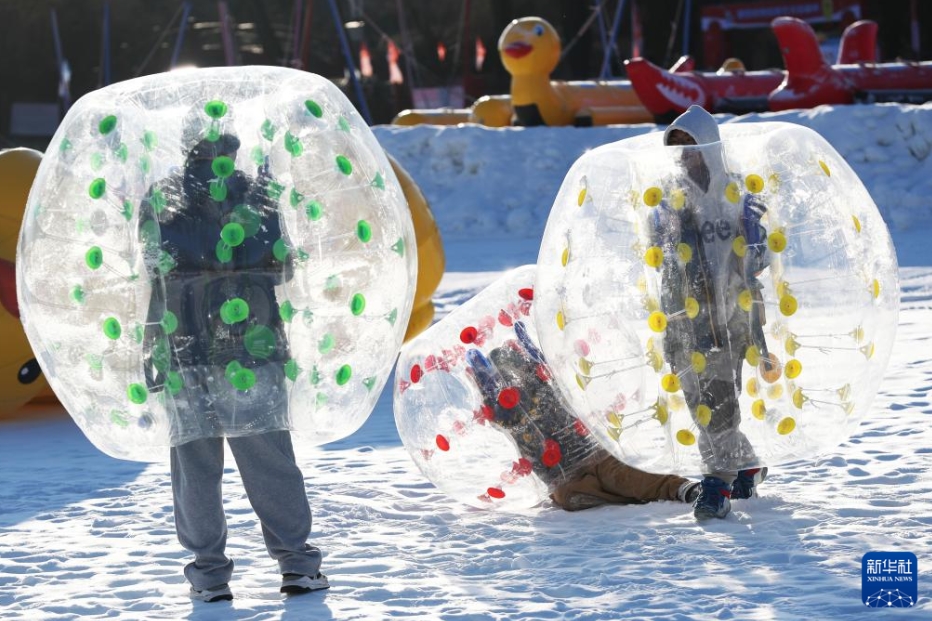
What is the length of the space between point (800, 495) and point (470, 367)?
53.3 inches

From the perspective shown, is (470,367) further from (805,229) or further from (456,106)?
(456,106)

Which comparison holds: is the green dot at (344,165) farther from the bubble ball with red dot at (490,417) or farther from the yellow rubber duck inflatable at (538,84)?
the yellow rubber duck inflatable at (538,84)

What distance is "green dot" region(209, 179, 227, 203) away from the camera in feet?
13.7

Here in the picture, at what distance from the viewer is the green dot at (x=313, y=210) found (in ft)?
14.2

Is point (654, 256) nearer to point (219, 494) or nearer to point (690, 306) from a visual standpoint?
point (690, 306)

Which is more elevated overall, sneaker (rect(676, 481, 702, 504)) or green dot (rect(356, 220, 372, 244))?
green dot (rect(356, 220, 372, 244))

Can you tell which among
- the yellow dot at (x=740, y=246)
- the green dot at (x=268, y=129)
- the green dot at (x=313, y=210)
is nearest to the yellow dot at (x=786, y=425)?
the yellow dot at (x=740, y=246)

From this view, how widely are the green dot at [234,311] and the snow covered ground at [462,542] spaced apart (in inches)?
35.6

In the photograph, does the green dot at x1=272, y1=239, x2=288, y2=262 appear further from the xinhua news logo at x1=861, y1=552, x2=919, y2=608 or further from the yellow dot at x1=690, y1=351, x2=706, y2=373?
the xinhua news logo at x1=861, y1=552, x2=919, y2=608

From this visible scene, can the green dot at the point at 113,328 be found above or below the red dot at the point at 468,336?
above

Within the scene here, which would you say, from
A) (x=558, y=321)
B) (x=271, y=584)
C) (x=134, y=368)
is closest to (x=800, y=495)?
(x=558, y=321)

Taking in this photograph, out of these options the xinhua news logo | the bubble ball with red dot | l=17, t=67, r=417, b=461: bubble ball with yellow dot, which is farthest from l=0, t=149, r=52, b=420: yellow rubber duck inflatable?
the xinhua news logo

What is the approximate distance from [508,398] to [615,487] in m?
0.55

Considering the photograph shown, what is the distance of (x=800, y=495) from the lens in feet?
17.8
